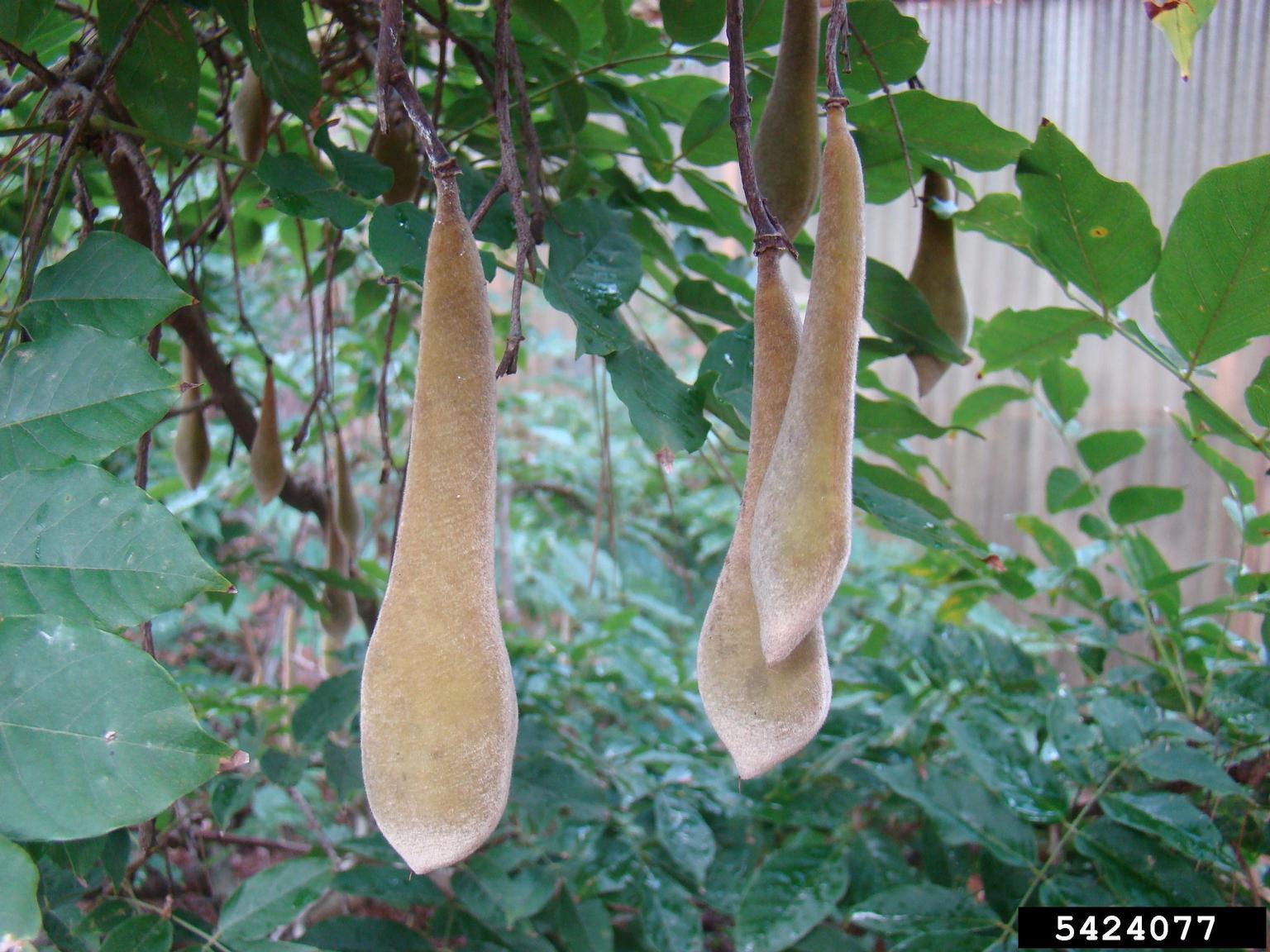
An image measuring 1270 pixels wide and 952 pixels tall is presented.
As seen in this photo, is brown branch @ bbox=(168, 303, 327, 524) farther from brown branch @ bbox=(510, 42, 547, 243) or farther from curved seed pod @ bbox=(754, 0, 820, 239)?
curved seed pod @ bbox=(754, 0, 820, 239)

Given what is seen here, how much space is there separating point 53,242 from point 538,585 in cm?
124

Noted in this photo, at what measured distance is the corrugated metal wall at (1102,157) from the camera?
190 centimetres

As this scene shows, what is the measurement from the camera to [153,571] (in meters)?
0.40

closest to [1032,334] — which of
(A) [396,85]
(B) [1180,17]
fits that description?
(B) [1180,17]

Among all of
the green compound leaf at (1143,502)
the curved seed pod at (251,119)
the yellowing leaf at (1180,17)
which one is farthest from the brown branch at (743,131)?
the green compound leaf at (1143,502)

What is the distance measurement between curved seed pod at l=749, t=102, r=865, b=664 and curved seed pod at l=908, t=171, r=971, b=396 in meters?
0.32

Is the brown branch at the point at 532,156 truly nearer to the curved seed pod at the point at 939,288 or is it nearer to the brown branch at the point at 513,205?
the brown branch at the point at 513,205

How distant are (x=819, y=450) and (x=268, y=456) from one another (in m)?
0.61

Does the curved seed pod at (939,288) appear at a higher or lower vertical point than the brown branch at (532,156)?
lower

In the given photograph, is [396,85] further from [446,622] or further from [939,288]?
[939,288]

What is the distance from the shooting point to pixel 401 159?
2.32ft

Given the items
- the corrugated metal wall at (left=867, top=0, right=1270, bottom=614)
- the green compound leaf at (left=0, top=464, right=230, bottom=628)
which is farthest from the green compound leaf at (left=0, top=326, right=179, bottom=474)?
the corrugated metal wall at (left=867, top=0, right=1270, bottom=614)

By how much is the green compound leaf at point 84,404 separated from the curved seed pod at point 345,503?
41cm

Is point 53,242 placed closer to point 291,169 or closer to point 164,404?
point 291,169
